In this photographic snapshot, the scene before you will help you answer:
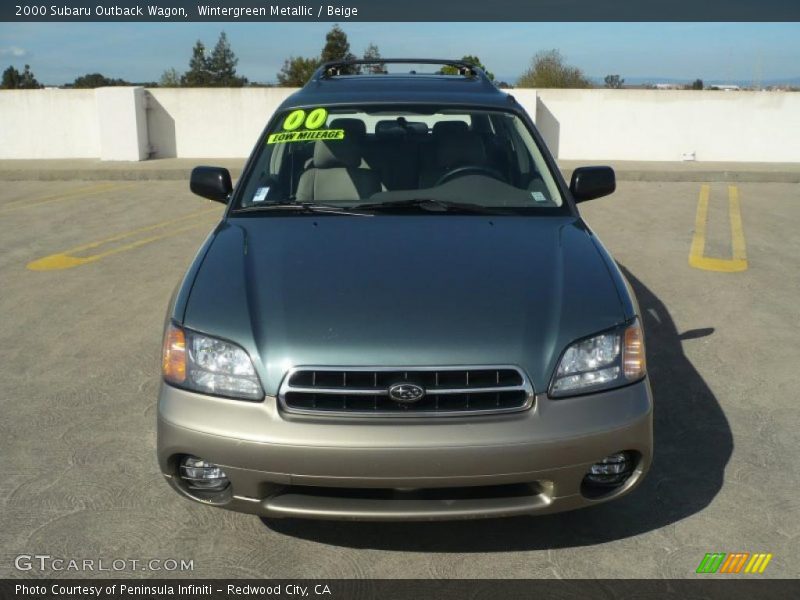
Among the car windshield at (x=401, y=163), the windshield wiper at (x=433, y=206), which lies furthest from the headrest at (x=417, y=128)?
the windshield wiper at (x=433, y=206)

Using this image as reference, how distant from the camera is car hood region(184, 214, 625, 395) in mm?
2674

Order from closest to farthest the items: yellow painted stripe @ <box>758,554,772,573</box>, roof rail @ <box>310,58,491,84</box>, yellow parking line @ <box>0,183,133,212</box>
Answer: yellow painted stripe @ <box>758,554,772,573</box>, roof rail @ <box>310,58,491,84</box>, yellow parking line @ <box>0,183,133,212</box>

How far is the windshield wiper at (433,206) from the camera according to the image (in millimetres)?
3740

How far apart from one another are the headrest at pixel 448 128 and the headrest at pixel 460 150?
0.10ft

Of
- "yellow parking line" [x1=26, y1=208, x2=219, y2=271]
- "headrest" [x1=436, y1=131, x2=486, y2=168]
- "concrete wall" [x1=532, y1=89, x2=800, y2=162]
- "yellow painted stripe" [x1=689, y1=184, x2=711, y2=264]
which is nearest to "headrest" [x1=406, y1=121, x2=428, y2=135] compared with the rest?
"headrest" [x1=436, y1=131, x2=486, y2=168]

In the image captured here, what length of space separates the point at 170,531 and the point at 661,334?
11.6 feet

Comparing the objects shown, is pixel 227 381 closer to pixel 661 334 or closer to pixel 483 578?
pixel 483 578

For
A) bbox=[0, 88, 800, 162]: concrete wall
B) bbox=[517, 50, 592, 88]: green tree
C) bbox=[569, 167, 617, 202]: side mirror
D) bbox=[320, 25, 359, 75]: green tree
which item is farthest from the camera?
bbox=[320, 25, 359, 75]: green tree

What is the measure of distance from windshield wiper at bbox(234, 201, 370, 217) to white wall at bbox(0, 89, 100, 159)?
13.1 meters

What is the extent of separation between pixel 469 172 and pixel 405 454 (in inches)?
75.6

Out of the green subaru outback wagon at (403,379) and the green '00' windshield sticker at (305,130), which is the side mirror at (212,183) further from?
the green subaru outback wagon at (403,379)

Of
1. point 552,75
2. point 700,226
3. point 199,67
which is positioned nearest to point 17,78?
point 199,67

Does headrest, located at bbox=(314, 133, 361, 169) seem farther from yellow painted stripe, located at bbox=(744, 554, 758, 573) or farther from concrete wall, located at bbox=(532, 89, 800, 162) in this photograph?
concrete wall, located at bbox=(532, 89, 800, 162)

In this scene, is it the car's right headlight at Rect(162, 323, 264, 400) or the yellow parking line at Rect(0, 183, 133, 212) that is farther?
the yellow parking line at Rect(0, 183, 133, 212)
